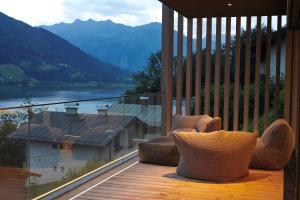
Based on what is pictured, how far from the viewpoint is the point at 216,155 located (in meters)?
4.55

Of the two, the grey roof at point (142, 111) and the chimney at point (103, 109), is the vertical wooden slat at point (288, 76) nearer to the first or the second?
the grey roof at point (142, 111)

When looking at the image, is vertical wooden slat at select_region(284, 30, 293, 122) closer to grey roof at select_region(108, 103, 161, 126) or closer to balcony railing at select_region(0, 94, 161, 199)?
grey roof at select_region(108, 103, 161, 126)

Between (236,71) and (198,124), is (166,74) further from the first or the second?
(198,124)

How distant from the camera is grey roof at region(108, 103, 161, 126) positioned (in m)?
5.42

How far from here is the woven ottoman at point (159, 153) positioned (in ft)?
17.7

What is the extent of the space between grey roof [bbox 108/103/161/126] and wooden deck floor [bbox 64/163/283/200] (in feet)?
2.91

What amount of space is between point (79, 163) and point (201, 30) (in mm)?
3768

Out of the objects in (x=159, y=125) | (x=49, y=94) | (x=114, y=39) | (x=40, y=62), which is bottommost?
(x=159, y=125)

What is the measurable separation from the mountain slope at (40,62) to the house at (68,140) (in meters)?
13.7

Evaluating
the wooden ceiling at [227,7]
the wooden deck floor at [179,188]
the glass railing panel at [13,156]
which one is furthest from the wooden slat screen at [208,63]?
the glass railing panel at [13,156]

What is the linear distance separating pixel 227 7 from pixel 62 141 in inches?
138

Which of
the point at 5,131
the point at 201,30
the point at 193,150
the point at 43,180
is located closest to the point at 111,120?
the point at 193,150

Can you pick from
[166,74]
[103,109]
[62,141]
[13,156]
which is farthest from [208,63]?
[13,156]

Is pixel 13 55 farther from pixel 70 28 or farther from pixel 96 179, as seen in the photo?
pixel 96 179
